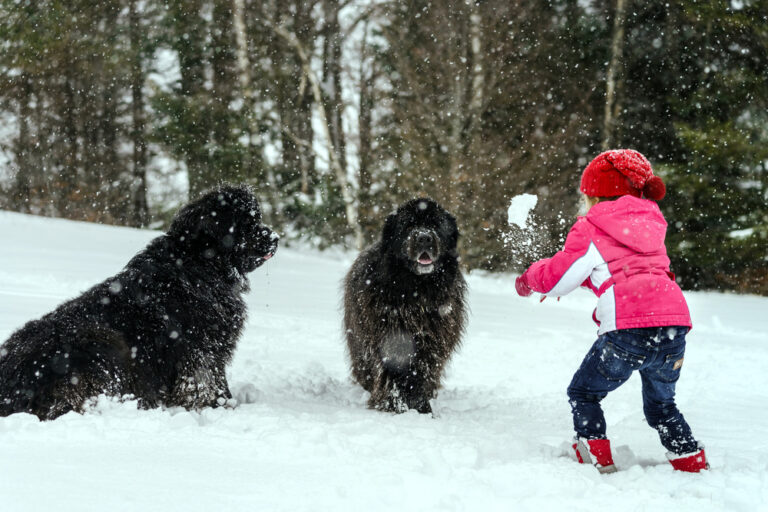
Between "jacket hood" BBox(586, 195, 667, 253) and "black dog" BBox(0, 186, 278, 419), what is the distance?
2.14m

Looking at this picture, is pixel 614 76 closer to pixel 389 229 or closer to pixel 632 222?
pixel 389 229

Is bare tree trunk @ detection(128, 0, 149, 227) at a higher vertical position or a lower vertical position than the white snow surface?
higher

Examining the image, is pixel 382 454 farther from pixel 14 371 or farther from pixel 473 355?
pixel 473 355

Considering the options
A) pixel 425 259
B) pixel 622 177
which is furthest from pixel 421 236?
pixel 622 177

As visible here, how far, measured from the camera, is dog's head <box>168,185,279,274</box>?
405 cm

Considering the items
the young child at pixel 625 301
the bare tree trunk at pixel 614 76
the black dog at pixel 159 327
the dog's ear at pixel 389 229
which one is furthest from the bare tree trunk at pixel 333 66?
the young child at pixel 625 301

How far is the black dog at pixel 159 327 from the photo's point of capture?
3.21m

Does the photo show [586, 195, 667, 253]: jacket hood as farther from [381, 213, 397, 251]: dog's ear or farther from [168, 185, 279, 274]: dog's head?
[168, 185, 279, 274]: dog's head

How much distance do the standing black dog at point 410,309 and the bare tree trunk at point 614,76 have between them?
533 inches

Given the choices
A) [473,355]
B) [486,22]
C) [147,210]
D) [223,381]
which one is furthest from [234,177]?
[223,381]

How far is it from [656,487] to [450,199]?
10.7 metres

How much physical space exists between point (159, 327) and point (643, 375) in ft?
8.81

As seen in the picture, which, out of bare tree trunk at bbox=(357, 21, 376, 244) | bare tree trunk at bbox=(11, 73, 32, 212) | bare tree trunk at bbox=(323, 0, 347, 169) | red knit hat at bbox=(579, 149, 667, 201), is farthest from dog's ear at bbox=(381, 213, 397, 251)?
bare tree trunk at bbox=(11, 73, 32, 212)

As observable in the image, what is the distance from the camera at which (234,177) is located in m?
15.4
